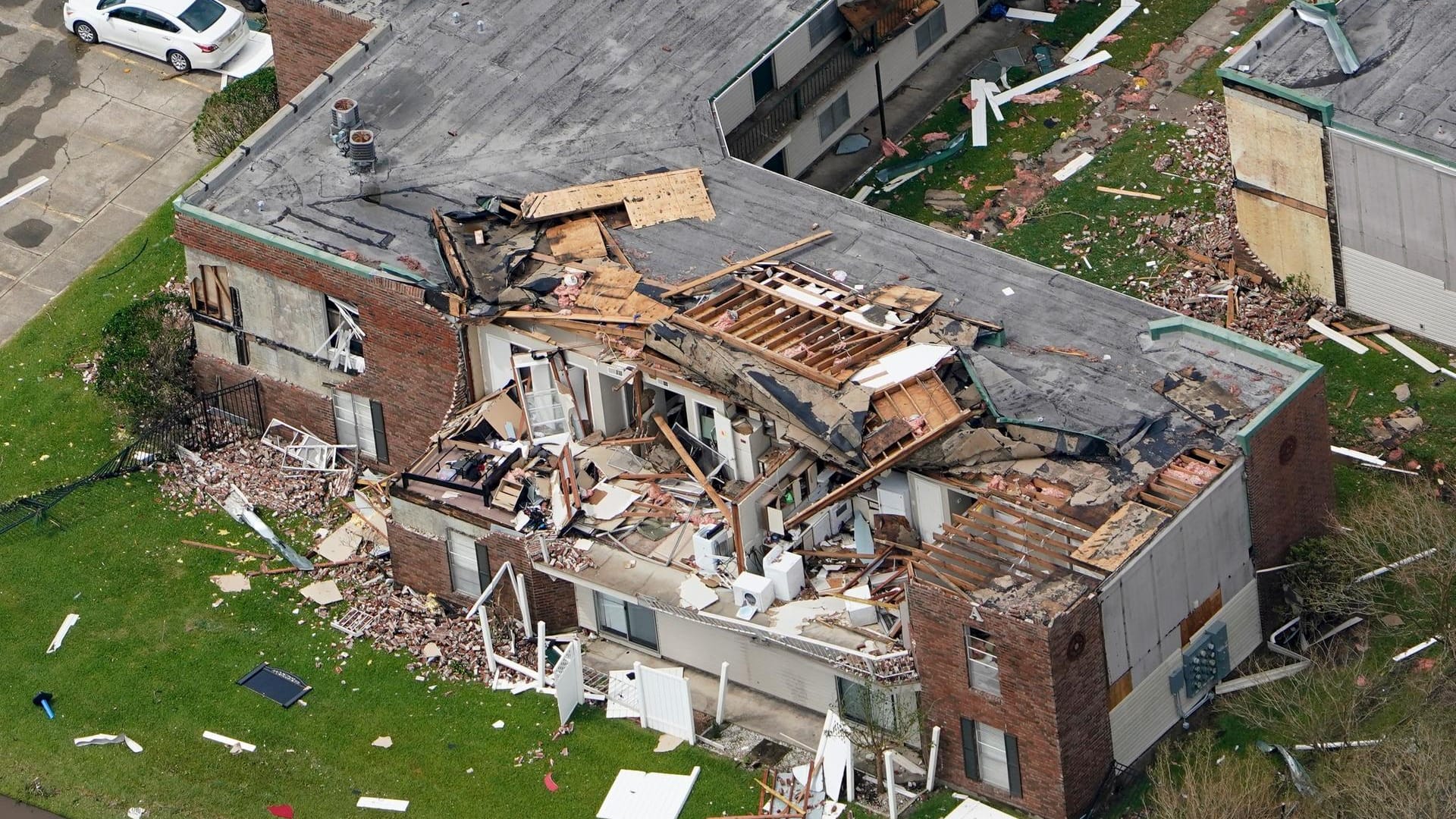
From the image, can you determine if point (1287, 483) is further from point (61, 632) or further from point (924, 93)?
point (61, 632)

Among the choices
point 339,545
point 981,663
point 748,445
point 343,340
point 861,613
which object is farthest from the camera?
point 343,340

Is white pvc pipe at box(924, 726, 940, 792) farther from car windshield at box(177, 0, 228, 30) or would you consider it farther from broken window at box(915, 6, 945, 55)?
car windshield at box(177, 0, 228, 30)

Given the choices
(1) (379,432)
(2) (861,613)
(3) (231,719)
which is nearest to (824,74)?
(1) (379,432)

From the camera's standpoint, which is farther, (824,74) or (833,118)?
(833,118)

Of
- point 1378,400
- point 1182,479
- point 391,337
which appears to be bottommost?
point 1378,400

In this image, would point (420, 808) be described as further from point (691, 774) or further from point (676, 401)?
point (676, 401)

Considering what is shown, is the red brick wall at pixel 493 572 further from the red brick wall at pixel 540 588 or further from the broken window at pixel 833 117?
the broken window at pixel 833 117

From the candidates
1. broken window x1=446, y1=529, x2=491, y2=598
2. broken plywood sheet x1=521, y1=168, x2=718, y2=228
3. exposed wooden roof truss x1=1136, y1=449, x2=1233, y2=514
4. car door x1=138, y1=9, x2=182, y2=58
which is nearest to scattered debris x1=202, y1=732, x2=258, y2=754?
broken window x1=446, y1=529, x2=491, y2=598
